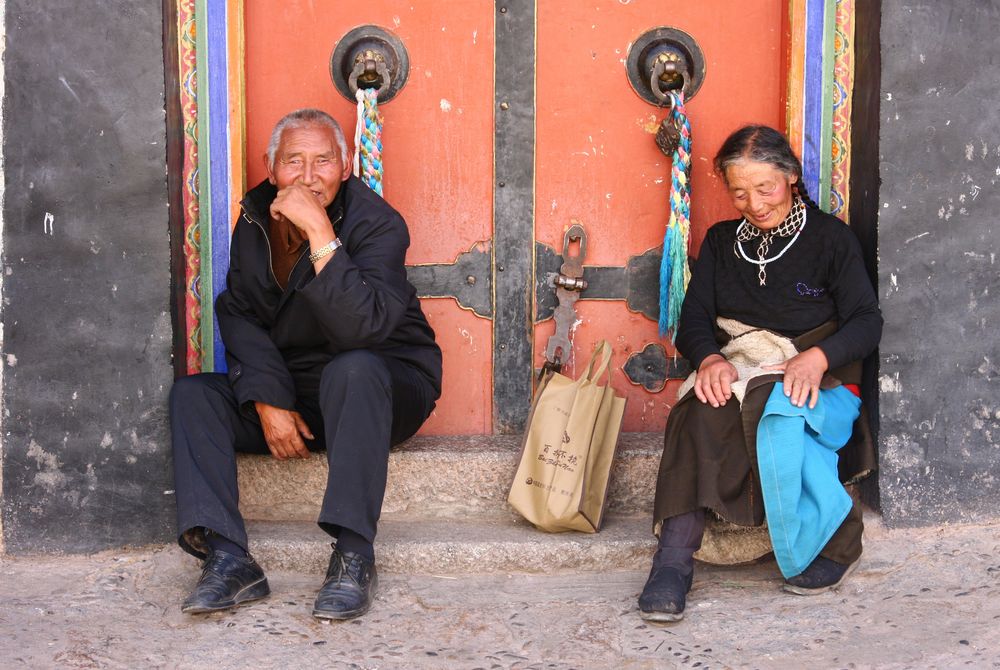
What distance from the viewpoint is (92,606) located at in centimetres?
301

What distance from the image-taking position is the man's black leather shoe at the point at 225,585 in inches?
112

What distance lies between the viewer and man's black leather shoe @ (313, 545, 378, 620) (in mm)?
2846

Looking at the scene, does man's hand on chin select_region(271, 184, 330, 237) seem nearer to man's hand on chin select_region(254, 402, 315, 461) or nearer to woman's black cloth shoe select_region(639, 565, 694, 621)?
man's hand on chin select_region(254, 402, 315, 461)

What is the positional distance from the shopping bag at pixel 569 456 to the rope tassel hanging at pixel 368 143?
949 millimetres

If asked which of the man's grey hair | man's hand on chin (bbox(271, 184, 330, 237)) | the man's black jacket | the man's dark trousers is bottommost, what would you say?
the man's dark trousers

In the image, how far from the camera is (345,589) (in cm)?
288

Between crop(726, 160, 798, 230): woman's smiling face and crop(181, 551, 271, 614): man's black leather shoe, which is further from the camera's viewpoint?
crop(726, 160, 798, 230): woman's smiling face

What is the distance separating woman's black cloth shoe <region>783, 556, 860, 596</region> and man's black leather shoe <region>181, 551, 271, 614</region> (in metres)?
1.48

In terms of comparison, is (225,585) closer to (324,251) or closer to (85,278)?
(324,251)

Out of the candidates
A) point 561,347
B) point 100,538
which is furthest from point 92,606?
point 561,347

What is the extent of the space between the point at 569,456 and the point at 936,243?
1305 mm

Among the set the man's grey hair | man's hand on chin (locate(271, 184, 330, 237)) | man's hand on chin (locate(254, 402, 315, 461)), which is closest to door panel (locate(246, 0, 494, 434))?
the man's grey hair

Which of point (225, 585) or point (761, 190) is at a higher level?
point (761, 190)


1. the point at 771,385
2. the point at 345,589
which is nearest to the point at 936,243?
the point at 771,385
